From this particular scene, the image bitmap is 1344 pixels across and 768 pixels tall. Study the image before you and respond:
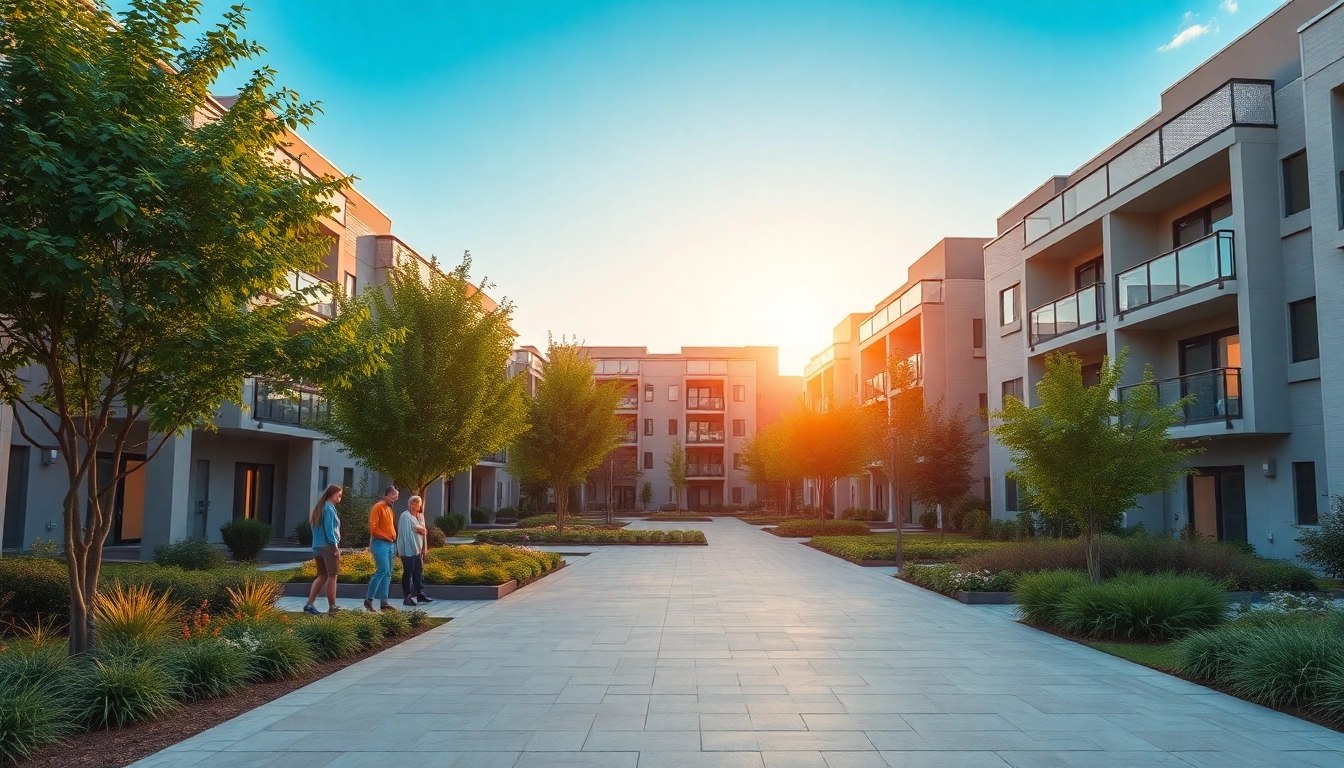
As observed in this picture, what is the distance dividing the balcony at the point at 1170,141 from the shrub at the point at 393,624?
19328 millimetres

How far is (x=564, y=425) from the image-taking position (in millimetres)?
29578

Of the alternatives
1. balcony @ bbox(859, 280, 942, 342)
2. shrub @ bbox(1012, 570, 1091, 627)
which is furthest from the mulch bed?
balcony @ bbox(859, 280, 942, 342)

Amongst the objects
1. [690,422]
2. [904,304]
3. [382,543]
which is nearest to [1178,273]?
[382,543]

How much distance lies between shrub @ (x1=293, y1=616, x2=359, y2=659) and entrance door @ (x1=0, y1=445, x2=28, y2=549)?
14.2 metres

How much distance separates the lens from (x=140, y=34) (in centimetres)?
708

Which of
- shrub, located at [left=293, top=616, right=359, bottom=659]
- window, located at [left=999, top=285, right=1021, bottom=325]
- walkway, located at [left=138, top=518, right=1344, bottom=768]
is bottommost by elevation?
walkway, located at [left=138, top=518, right=1344, bottom=768]

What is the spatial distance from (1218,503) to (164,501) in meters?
25.0

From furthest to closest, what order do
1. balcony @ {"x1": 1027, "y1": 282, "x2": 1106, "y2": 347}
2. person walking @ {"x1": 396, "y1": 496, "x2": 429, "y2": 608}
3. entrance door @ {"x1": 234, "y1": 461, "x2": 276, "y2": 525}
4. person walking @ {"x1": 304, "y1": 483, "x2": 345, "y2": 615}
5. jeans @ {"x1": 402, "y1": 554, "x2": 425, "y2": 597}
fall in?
entrance door @ {"x1": 234, "y1": 461, "x2": 276, "y2": 525} → balcony @ {"x1": 1027, "y1": 282, "x2": 1106, "y2": 347} → jeans @ {"x1": 402, "y1": 554, "x2": 425, "y2": 597} → person walking @ {"x1": 396, "y1": 496, "x2": 429, "y2": 608} → person walking @ {"x1": 304, "y1": 483, "x2": 345, "y2": 615}

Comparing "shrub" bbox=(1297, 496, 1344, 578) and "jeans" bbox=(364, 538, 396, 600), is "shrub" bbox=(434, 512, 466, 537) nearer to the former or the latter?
"jeans" bbox=(364, 538, 396, 600)

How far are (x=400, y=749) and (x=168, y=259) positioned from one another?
4.32 m

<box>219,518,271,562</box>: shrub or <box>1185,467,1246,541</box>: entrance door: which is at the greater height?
<box>1185,467,1246,541</box>: entrance door

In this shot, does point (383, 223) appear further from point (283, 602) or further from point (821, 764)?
point (821, 764)

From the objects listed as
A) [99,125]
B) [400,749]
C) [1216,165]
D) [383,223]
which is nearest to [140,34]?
[99,125]

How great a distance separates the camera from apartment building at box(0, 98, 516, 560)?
19.2 m
